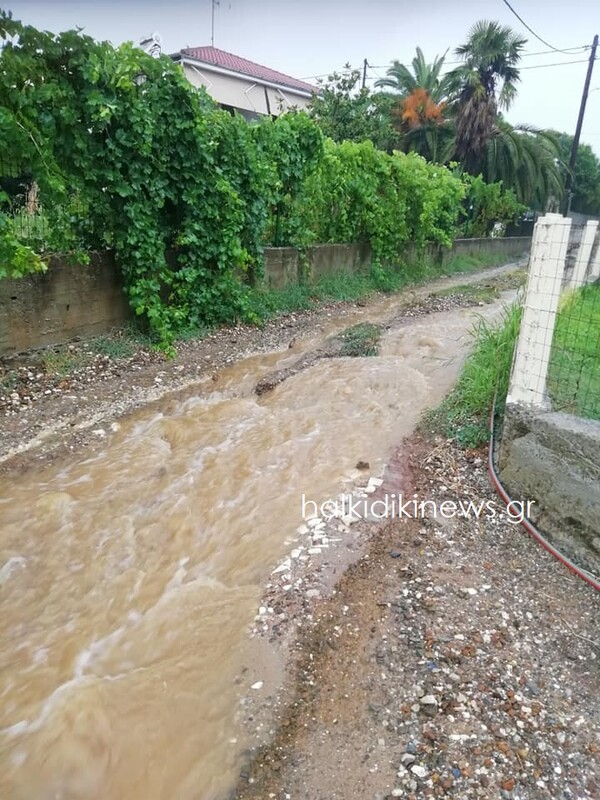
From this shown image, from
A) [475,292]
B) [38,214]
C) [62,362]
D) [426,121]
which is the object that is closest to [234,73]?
[426,121]

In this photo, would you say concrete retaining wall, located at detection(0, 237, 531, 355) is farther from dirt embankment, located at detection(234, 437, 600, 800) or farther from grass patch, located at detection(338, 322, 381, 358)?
dirt embankment, located at detection(234, 437, 600, 800)

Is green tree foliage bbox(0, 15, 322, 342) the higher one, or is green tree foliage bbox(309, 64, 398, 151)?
green tree foliage bbox(309, 64, 398, 151)

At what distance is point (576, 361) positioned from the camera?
3.95m

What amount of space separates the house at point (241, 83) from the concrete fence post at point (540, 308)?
1382cm

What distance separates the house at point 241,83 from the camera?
1614 cm

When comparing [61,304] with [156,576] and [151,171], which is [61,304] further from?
[156,576]

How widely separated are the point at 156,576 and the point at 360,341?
484 centimetres

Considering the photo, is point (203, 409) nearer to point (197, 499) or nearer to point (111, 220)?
point (197, 499)

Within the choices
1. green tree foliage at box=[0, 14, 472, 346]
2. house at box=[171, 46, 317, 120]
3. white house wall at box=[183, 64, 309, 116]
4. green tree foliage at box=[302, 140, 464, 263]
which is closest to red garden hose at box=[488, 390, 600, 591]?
green tree foliage at box=[0, 14, 472, 346]

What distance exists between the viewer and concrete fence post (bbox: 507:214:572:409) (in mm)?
3531

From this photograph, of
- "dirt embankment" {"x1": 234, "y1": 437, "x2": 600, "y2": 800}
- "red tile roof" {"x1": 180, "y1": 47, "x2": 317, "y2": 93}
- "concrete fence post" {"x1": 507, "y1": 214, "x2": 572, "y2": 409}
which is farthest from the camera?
"red tile roof" {"x1": 180, "y1": 47, "x2": 317, "y2": 93}

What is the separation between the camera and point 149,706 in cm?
246

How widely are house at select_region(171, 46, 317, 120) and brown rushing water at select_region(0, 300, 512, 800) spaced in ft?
42.6

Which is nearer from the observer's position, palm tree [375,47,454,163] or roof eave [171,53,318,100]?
roof eave [171,53,318,100]
